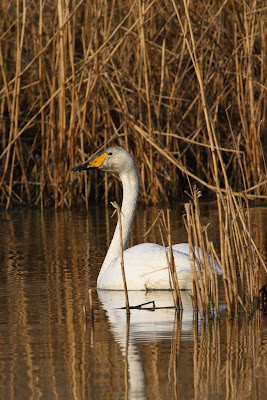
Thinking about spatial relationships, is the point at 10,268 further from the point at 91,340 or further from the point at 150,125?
the point at 150,125

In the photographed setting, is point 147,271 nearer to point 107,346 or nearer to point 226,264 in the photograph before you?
point 226,264

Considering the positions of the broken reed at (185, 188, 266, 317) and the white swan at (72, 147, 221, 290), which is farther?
the white swan at (72, 147, 221, 290)

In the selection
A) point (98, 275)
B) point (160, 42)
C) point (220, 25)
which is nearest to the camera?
point (98, 275)

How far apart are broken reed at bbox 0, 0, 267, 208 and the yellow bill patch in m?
2.73

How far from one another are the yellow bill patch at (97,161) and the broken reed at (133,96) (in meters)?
2.73

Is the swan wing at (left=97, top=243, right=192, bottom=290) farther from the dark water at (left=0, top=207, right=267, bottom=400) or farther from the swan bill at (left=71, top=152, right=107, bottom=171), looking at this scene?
the swan bill at (left=71, top=152, right=107, bottom=171)

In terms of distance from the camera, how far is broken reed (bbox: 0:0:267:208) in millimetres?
10617

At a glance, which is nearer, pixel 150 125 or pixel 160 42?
pixel 150 125

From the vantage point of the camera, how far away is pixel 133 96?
11078 mm

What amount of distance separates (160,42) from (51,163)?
2.03 m

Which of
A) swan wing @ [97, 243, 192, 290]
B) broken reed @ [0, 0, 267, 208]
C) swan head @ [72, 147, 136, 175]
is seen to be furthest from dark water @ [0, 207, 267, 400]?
broken reed @ [0, 0, 267, 208]

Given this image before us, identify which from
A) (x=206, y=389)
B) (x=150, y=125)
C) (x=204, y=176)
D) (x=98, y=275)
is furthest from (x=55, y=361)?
(x=204, y=176)

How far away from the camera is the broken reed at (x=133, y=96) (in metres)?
10.6

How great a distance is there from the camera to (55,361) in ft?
14.6
